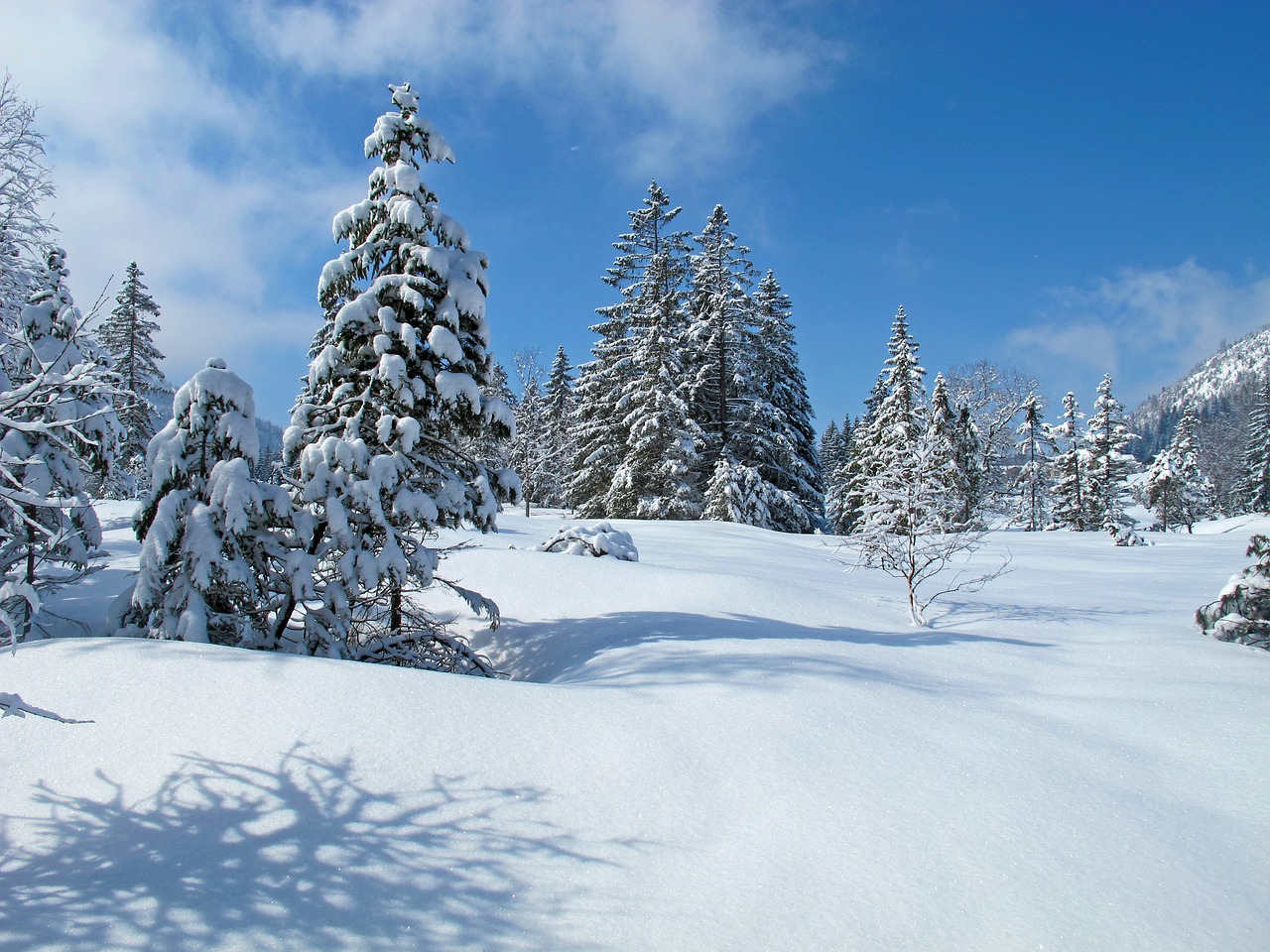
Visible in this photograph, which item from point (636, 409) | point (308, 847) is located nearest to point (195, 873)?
point (308, 847)

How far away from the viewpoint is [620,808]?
120 inches

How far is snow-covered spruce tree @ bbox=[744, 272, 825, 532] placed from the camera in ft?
87.6

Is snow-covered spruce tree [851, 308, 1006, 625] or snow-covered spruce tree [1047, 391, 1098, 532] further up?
snow-covered spruce tree [1047, 391, 1098, 532]

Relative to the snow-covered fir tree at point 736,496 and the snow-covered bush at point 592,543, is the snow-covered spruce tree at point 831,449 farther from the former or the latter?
the snow-covered bush at point 592,543

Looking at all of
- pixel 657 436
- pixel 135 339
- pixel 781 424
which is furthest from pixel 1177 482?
pixel 135 339

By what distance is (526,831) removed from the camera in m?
2.84

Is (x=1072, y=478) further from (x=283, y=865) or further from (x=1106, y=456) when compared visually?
(x=283, y=865)

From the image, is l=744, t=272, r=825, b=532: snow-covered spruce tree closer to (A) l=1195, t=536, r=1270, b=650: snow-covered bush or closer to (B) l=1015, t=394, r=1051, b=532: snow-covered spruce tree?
(A) l=1195, t=536, r=1270, b=650: snow-covered bush

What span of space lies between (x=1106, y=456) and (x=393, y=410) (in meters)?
46.0

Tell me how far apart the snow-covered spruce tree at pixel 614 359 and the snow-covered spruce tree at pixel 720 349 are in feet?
6.00

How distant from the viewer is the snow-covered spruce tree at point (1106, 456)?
39.4m

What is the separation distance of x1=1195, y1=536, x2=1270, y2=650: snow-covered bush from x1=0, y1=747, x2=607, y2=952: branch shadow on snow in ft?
26.3

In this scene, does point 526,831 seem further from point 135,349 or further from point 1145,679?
point 135,349

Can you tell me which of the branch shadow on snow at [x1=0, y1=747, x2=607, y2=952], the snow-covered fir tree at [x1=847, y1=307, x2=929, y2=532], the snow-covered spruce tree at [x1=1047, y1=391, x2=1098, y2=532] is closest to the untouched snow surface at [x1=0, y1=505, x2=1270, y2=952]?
the branch shadow on snow at [x1=0, y1=747, x2=607, y2=952]
